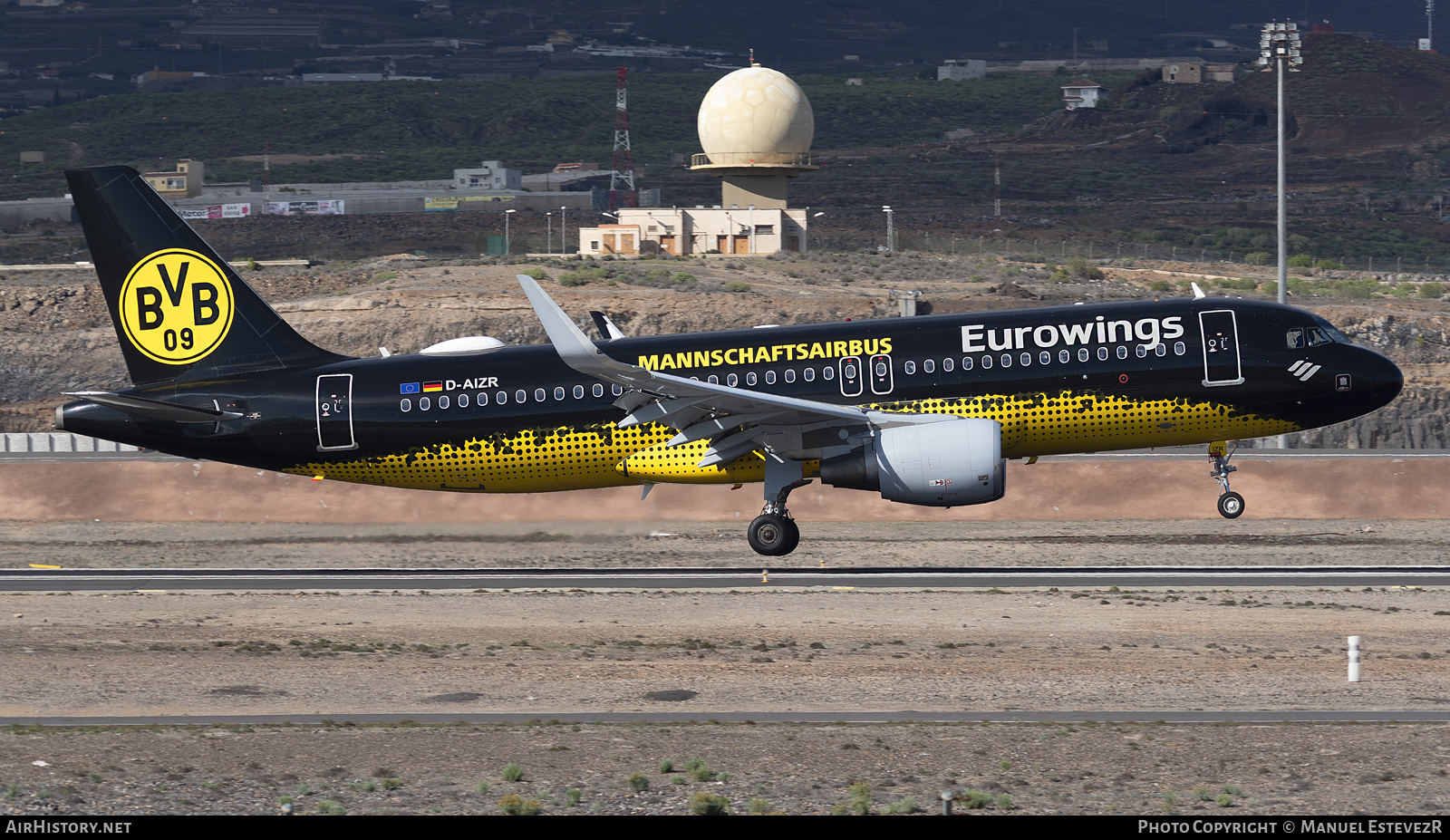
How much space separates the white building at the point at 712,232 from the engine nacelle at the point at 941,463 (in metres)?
69.3

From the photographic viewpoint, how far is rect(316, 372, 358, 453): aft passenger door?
1412 inches

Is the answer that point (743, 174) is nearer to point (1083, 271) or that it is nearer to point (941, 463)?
point (1083, 271)

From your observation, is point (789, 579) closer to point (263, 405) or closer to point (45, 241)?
point (263, 405)

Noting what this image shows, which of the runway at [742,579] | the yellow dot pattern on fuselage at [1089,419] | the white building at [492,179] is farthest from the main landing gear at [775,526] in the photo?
the white building at [492,179]

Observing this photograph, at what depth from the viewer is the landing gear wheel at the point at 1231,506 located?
1433 inches

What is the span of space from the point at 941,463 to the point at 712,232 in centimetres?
7250

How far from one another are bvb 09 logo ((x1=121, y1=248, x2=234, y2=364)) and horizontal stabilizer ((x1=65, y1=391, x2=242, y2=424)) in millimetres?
1410

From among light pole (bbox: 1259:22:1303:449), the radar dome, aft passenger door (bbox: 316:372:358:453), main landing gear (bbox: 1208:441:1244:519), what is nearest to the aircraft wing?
aft passenger door (bbox: 316:372:358:453)

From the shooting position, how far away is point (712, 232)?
341ft

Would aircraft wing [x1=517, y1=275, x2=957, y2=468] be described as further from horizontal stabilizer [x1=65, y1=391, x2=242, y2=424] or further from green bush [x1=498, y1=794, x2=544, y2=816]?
green bush [x1=498, y1=794, x2=544, y2=816]

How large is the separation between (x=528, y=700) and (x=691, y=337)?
14.1 metres

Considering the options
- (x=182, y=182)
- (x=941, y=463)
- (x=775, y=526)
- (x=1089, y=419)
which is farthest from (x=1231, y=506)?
(x=182, y=182)

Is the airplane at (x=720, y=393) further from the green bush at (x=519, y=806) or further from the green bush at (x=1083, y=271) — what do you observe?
the green bush at (x=1083, y=271)

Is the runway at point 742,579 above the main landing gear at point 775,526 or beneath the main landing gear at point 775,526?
beneath
